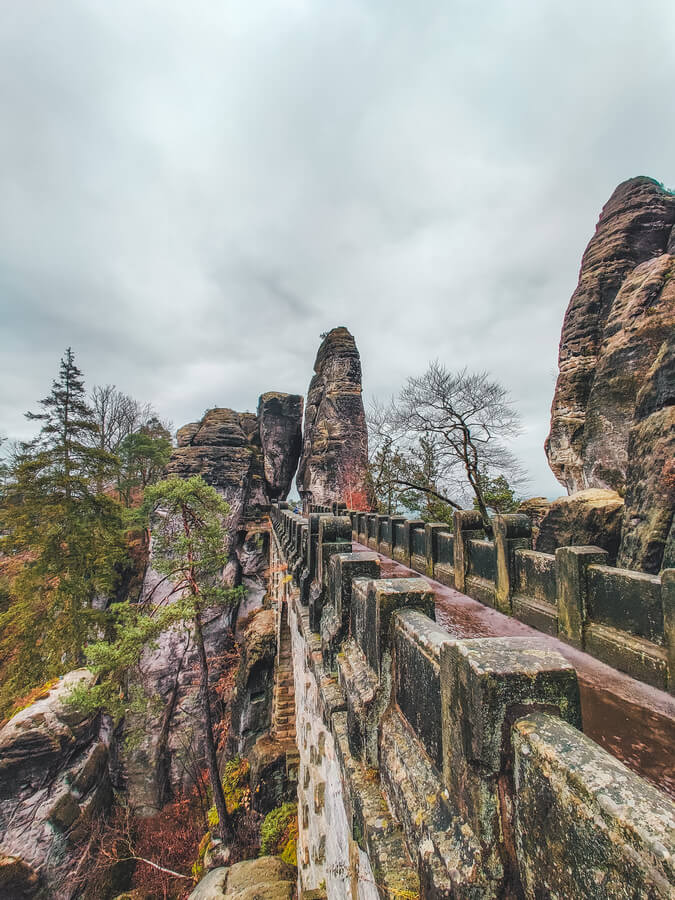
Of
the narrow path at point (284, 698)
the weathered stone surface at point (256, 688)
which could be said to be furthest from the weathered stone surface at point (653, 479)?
the weathered stone surface at point (256, 688)

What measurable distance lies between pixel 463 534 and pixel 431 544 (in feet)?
2.94

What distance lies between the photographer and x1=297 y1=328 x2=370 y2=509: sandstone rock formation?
70.9ft

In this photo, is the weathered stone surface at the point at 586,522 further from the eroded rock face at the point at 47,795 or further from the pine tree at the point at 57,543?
the pine tree at the point at 57,543

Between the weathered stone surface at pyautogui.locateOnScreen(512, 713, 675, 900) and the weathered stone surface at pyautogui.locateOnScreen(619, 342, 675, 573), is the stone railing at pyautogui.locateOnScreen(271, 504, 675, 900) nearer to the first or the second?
the weathered stone surface at pyautogui.locateOnScreen(512, 713, 675, 900)

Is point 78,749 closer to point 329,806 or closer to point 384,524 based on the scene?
point 384,524

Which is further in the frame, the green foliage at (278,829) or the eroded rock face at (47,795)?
the eroded rock face at (47,795)

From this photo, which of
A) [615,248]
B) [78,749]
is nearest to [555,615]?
[615,248]

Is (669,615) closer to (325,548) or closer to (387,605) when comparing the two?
(387,605)

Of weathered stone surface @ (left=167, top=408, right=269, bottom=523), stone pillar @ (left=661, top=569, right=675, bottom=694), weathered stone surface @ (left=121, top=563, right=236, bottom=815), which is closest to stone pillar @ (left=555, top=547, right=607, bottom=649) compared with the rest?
stone pillar @ (left=661, top=569, right=675, bottom=694)

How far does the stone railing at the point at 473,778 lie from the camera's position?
61cm

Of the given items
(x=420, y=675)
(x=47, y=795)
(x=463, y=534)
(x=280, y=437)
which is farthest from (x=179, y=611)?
(x=280, y=437)

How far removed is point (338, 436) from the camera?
22.2 metres

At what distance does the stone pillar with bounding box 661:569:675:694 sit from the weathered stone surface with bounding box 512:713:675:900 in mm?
1571

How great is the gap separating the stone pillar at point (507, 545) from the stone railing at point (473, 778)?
5.82 feet
